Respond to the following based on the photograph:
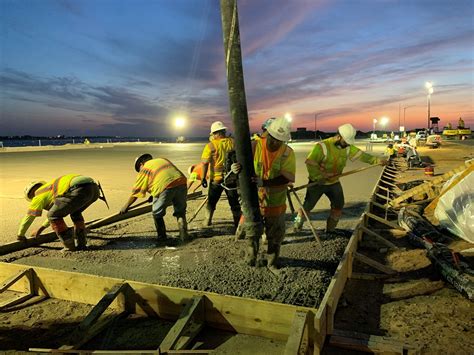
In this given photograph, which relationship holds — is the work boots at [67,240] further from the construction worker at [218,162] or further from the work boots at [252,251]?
the work boots at [252,251]

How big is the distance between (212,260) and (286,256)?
0.99 m

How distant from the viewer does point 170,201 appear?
5238 mm

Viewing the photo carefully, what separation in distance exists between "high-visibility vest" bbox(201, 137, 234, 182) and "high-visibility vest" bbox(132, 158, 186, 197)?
0.94 meters

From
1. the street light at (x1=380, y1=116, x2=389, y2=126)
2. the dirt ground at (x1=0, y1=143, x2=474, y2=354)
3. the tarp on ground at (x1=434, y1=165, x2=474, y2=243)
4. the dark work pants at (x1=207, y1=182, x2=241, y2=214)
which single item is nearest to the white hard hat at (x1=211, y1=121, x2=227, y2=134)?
the dark work pants at (x1=207, y1=182, x2=241, y2=214)

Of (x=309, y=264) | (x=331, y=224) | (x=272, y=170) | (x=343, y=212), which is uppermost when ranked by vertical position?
(x=272, y=170)

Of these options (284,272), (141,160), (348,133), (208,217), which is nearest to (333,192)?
(348,133)

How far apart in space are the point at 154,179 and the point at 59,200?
4.29ft

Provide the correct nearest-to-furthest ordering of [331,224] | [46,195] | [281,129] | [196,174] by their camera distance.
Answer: [281,129] < [46,195] < [331,224] < [196,174]

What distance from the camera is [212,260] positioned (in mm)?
4621

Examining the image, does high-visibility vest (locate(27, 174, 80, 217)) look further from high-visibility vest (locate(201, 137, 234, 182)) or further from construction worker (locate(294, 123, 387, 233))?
Result: construction worker (locate(294, 123, 387, 233))

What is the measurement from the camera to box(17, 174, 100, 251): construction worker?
4.69 metres

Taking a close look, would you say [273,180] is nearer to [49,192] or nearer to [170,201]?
[170,201]

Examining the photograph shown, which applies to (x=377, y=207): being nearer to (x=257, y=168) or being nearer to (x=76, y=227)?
(x=257, y=168)

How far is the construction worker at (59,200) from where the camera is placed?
4691 mm
